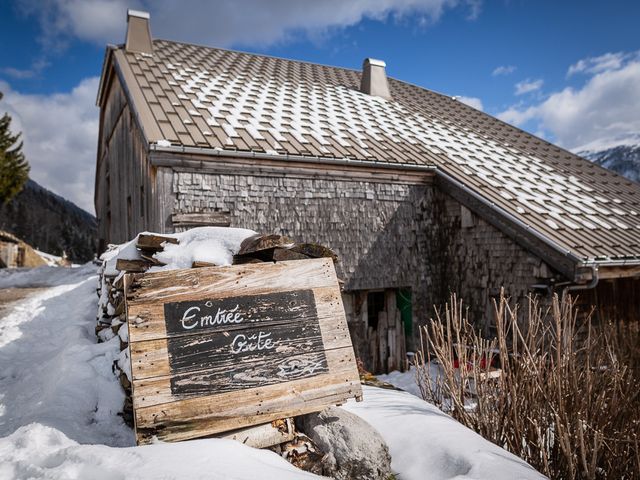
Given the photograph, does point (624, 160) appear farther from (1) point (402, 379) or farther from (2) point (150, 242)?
(2) point (150, 242)

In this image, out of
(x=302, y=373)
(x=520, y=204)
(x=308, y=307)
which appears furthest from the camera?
(x=520, y=204)

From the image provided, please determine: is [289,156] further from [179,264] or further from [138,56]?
[138,56]

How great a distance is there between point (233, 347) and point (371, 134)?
273 inches

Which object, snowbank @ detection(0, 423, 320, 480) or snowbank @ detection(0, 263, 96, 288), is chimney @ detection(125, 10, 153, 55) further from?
snowbank @ detection(0, 423, 320, 480)

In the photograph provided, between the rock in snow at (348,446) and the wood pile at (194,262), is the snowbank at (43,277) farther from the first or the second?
the rock in snow at (348,446)

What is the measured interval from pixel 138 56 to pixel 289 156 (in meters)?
4.92

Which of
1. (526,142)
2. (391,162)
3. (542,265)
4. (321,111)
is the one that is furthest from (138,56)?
(526,142)

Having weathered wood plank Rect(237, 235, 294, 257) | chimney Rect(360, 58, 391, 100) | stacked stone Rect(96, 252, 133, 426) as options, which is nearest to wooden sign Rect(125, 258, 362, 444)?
weathered wood plank Rect(237, 235, 294, 257)

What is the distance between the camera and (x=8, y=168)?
82.2 ft

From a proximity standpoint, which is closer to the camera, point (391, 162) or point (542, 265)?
point (542, 265)

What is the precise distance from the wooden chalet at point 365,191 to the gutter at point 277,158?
0.07ft

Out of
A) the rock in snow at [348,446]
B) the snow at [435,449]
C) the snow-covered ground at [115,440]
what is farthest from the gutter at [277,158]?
the rock in snow at [348,446]

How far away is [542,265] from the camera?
22.1ft

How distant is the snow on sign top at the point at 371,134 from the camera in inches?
280
